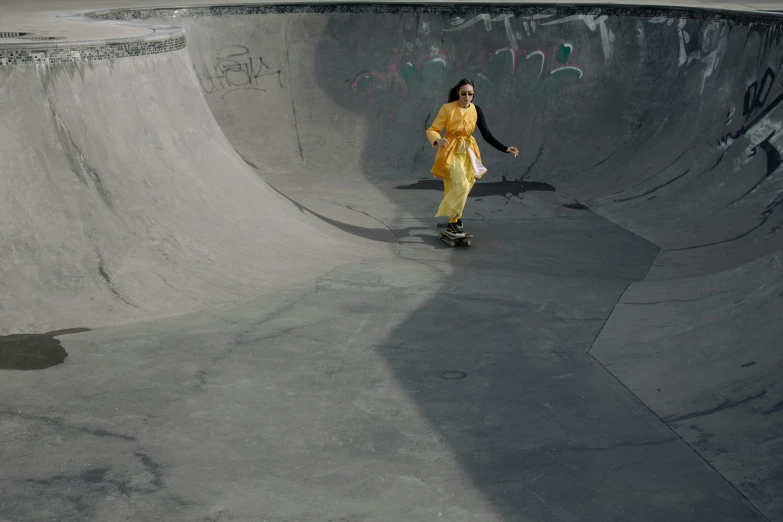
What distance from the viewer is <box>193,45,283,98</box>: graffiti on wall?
11898 millimetres

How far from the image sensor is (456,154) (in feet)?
26.9

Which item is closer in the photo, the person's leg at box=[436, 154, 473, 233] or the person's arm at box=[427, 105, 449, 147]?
the person's arm at box=[427, 105, 449, 147]

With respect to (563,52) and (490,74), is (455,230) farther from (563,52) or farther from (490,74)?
(563,52)

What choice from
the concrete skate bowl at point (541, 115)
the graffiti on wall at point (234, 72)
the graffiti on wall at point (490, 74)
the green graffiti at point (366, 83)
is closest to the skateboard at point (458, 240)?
the concrete skate bowl at point (541, 115)

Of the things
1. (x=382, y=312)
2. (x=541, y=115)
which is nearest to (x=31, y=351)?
(x=382, y=312)

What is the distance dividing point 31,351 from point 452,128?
472 cm

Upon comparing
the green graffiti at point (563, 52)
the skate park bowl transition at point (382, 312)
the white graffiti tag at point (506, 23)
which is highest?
the white graffiti tag at point (506, 23)

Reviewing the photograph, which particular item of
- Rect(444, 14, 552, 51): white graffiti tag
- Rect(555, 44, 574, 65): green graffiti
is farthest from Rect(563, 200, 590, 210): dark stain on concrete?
Rect(444, 14, 552, 51): white graffiti tag

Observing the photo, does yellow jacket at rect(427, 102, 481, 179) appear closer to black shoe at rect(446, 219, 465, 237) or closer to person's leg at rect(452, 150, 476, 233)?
person's leg at rect(452, 150, 476, 233)

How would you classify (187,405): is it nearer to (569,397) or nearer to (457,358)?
(457,358)

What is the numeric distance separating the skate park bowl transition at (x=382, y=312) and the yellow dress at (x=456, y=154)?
0.58m

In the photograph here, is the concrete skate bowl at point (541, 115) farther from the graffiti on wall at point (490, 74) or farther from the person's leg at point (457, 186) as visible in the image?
the person's leg at point (457, 186)

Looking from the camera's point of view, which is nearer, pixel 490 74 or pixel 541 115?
pixel 541 115

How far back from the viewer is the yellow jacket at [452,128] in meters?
8.06
